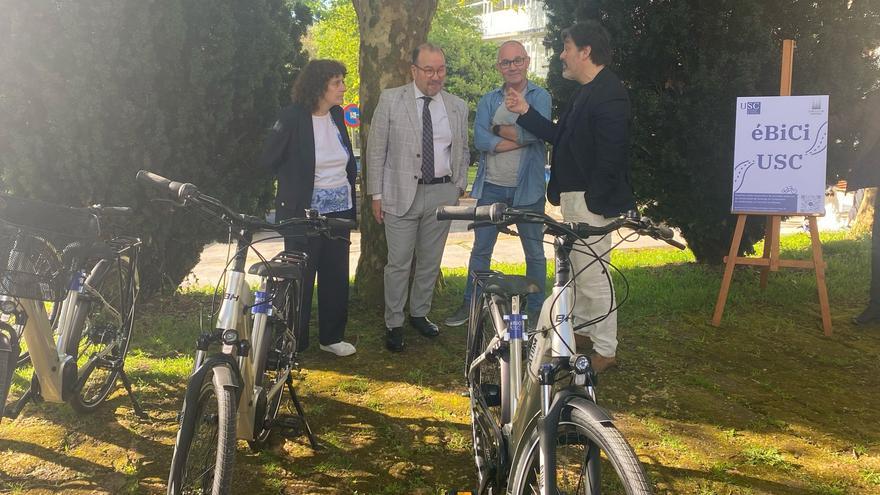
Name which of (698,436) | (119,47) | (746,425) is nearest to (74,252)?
(119,47)

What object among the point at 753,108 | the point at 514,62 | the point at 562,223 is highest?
the point at 514,62

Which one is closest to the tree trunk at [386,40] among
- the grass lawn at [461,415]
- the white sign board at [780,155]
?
the grass lawn at [461,415]

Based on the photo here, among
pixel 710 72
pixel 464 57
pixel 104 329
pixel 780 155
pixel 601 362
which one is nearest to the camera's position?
pixel 104 329

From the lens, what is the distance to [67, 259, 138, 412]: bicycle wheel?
145 inches

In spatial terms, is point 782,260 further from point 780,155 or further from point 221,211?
point 221,211

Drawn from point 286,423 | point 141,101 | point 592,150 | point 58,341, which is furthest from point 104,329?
point 592,150

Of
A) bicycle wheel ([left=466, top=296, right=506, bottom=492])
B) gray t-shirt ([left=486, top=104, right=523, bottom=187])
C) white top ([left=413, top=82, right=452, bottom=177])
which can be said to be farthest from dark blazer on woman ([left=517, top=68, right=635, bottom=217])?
bicycle wheel ([left=466, top=296, right=506, bottom=492])

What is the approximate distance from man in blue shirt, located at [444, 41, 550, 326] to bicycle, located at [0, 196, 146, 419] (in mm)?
→ 2380

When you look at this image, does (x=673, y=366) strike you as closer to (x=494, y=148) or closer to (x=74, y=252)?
(x=494, y=148)

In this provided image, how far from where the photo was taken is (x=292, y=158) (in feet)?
14.6

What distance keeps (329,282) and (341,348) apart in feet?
1.65

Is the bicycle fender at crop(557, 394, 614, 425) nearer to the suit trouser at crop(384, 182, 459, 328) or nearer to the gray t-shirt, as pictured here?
the suit trouser at crop(384, 182, 459, 328)

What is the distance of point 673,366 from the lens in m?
4.83

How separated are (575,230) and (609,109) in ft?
6.19
